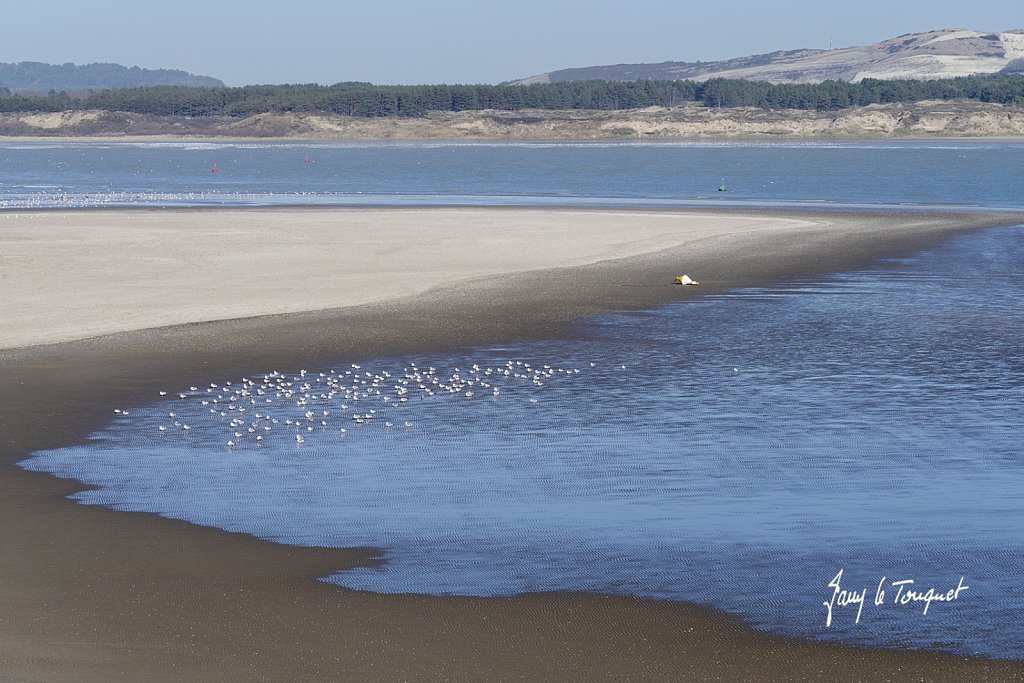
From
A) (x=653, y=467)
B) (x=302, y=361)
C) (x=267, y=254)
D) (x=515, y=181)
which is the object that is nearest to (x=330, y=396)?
(x=302, y=361)

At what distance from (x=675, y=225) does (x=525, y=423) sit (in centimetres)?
3319

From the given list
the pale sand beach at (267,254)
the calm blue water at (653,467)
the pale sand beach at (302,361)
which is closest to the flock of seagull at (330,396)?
the calm blue water at (653,467)

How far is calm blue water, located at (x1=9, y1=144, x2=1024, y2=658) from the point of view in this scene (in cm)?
1159

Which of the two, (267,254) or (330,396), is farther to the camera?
(267,254)

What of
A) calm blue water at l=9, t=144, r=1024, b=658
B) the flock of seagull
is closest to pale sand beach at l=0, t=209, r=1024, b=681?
calm blue water at l=9, t=144, r=1024, b=658

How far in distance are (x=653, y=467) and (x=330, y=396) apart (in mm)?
5964

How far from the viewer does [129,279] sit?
33.0 meters

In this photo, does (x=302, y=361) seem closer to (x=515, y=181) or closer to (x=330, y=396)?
(x=330, y=396)

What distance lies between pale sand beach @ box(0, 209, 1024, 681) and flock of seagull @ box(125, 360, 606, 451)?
99 cm

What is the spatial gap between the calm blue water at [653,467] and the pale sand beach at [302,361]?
0.52 meters

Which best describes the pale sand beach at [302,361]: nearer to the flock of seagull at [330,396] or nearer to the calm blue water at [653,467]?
the calm blue water at [653,467]

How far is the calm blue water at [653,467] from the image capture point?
11.6 metres

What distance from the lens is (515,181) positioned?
9069 cm

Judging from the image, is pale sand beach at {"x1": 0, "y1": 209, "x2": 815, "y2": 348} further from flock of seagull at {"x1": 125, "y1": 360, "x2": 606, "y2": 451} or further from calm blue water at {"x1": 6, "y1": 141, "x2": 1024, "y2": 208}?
calm blue water at {"x1": 6, "y1": 141, "x2": 1024, "y2": 208}
